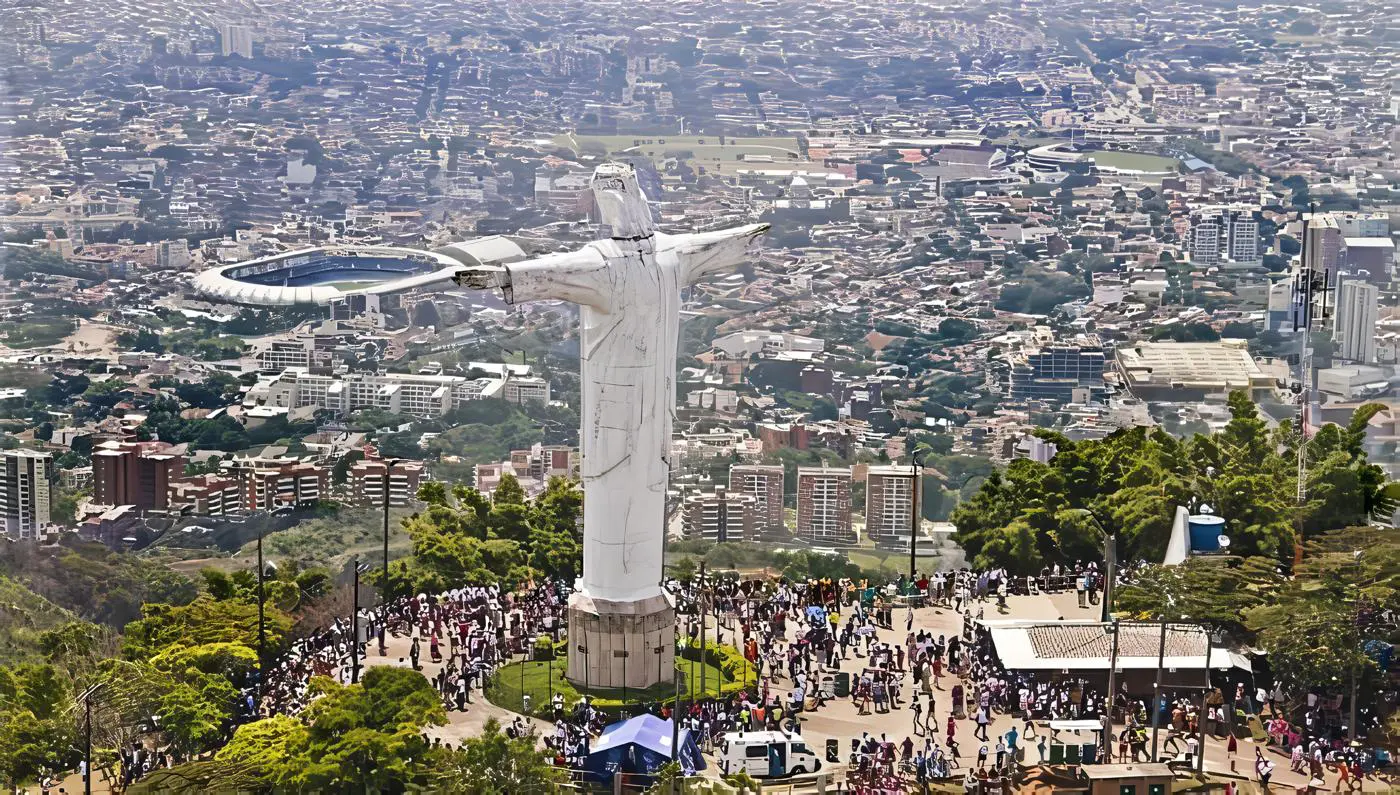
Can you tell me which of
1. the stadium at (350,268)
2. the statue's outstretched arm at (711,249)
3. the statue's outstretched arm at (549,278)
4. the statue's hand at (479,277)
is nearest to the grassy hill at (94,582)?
the statue's outstretched arm at (549,278)

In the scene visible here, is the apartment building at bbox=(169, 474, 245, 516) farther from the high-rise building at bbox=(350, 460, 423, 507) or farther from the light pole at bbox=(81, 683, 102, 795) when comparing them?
the light pole at bbox=(81, 683, 102, 795)

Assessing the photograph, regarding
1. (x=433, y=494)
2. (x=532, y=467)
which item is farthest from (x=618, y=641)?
(x=532, y=467)

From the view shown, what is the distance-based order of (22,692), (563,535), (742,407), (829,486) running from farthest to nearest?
1. (742,407)
2. (829,486)
3. (563,535)
4. (22,692)

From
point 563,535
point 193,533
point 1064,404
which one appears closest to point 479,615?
point 563,535

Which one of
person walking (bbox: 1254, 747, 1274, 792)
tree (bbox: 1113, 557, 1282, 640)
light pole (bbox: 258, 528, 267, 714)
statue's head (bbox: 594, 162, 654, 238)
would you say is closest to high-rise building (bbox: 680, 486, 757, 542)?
tree (bbox: 1113, 557, 1282, 640)

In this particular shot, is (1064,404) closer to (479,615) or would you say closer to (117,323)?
(117,323)
